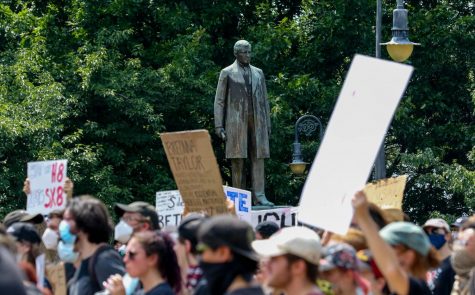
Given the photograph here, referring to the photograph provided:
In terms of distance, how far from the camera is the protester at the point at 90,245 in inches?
317

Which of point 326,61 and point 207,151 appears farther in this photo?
point 326,61

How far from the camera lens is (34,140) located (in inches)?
1029

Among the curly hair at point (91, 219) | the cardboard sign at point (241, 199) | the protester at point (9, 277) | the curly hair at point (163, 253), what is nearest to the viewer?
the protester at point (9, 277)

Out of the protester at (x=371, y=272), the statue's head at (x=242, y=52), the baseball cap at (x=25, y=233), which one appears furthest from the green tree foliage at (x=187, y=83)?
the protester at (x=371, y=272)

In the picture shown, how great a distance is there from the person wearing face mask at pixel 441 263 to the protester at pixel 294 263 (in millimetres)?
2695

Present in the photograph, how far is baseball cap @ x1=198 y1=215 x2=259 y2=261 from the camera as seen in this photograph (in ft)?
20.6

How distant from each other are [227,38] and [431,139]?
5182 millimetres

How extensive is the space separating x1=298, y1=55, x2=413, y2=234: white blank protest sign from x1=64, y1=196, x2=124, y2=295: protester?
46.1 inches

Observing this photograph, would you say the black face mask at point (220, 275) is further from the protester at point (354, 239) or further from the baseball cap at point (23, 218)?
the baseball cap at point (23, 218)

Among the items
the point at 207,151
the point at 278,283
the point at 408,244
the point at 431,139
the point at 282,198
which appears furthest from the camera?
the point at 431,139

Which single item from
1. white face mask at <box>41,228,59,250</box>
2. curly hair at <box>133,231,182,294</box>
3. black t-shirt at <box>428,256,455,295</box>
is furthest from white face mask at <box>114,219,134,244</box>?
black t-shirt at <box>428,256,455,295</box>

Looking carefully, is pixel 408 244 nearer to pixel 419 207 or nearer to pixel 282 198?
pixel 282 198

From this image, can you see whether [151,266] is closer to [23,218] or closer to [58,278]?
[58,278]

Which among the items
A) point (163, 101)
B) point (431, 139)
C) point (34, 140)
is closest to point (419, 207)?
point (431, 139)
